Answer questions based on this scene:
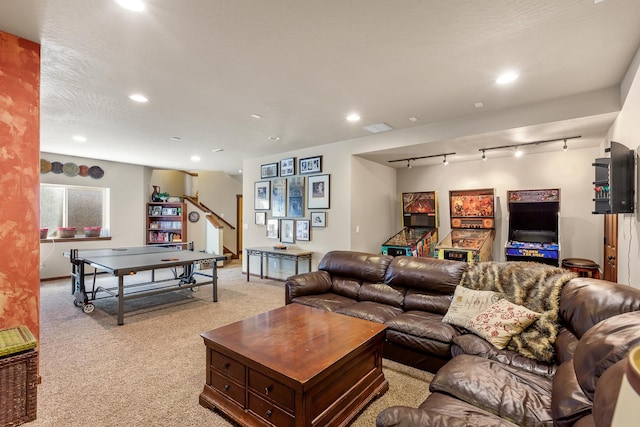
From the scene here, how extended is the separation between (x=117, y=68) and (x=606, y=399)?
3.76m

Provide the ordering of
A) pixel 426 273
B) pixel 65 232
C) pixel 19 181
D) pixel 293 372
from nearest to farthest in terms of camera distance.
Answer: pixel 293 372 → pixel 19 181 → pixel 426 273 → pixel 65 232

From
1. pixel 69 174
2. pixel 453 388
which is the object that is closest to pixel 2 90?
pixel 453 388

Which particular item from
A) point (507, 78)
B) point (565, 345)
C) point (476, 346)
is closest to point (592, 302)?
point (565, 345)

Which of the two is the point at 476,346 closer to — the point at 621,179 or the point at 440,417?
the point at 440,417

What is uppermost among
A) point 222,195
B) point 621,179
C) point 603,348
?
point 222,195

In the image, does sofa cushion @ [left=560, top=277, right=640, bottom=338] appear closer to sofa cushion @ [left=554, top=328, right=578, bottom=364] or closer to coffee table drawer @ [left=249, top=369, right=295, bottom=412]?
sofa cushion @ [left=554, top=328, right=578, bottom=364]

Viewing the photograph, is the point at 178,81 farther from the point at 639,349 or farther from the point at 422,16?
the point at 639,349

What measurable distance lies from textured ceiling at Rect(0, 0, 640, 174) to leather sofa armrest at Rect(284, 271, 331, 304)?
216 cm

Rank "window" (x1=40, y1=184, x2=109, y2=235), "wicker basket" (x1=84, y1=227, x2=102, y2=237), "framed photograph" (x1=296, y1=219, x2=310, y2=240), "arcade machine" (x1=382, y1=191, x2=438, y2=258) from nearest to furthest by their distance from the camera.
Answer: "arcade machine" (x1=382, y1=191, x2=438, y2=258) < "framed photograph" (x1=296, y1=219, x2=310, y2=240) < "window" (x1=40, y1=184, x2=109, y2=235) < "wicker basket" (x1=84, y1=227, x2=102, y2=237)

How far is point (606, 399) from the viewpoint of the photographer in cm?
49

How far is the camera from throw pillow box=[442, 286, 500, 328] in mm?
2629

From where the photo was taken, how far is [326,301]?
11.4ft

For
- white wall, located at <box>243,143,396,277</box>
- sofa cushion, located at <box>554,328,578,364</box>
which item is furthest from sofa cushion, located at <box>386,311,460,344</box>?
white wall, located at <box>243,143,396,277</box>

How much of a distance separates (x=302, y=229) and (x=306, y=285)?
2.52 m
